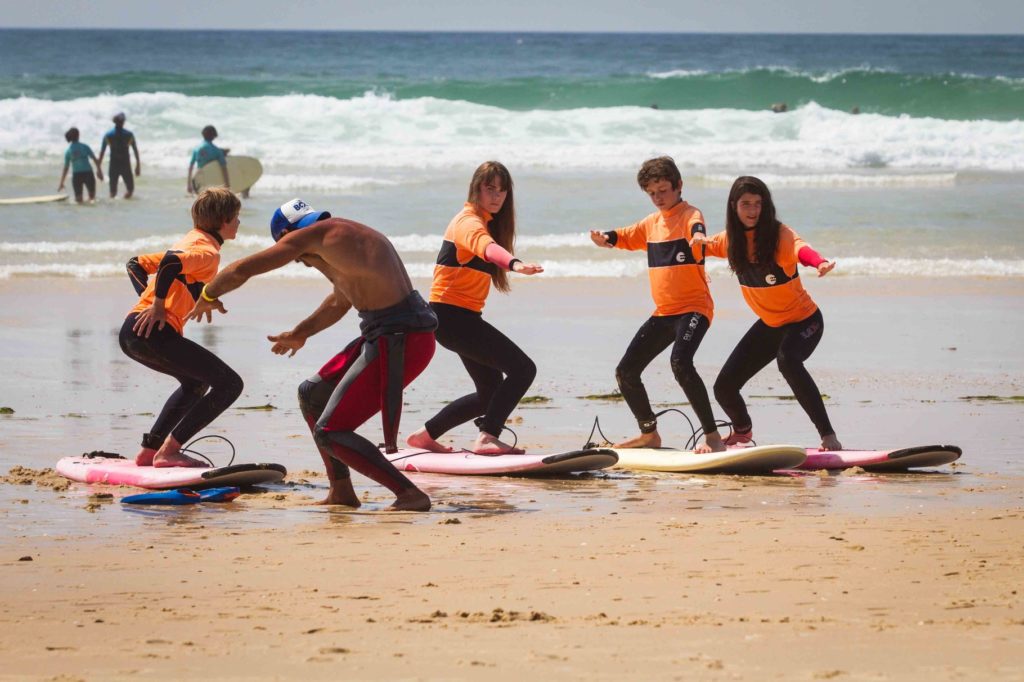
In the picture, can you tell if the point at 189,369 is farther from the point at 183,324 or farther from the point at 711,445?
the point at 711,445

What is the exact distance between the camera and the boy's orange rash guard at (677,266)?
26.3 ft

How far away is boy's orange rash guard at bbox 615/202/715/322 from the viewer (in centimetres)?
802

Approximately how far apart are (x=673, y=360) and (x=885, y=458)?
48.2 inches

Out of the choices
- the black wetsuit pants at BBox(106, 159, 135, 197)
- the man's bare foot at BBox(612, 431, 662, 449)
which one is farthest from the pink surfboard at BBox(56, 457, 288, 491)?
the black wetsuit pants at BBox(106, 159, 135, 197)

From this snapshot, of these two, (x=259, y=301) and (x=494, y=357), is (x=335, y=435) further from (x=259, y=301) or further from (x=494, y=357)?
(x=259, y=301)

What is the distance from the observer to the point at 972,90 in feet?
166

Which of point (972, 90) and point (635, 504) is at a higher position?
point (972, 90)

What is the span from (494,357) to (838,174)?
23239mm

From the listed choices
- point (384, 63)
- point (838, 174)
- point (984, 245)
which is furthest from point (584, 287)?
point (384, 63)

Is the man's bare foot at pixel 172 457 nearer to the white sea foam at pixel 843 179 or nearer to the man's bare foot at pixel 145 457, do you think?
the man's bare foot at pixel 145 457

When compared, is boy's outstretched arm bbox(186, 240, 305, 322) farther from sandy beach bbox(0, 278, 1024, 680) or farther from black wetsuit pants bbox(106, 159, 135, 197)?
black wetsuit pants bbox(106, 159, 135, 197)

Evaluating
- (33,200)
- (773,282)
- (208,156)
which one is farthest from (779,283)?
(208,156)

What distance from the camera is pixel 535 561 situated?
538 cm

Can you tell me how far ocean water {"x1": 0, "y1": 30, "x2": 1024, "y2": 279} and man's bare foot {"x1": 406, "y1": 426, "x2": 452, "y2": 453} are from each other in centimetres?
877
